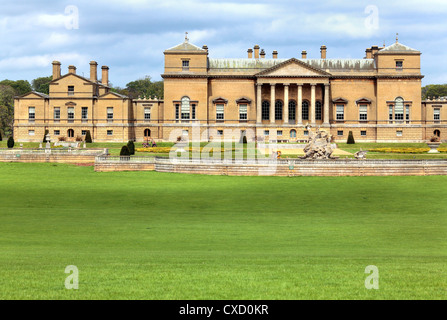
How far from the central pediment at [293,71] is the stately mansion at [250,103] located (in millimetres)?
156

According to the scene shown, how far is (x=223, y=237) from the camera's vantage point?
19.6m

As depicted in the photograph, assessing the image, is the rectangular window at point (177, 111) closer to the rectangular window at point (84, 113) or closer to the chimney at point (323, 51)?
the rectangular window at point (84, 113)

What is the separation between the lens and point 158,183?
38.5 metres


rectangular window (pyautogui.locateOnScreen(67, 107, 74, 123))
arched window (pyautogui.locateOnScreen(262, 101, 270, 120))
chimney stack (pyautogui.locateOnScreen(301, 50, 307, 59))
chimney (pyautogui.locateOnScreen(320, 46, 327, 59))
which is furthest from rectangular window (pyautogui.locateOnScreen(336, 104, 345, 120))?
rectangular window (pyautogui.locateOnScreen(67, 107, 74, 123))

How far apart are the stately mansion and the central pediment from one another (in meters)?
0.16

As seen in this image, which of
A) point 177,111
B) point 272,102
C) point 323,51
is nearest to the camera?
point 272,102

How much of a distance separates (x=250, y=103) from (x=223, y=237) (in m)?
71.5

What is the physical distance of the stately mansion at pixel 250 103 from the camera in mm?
86812

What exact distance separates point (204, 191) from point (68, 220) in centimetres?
1214

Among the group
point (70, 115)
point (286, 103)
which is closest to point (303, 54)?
point (286, 103)

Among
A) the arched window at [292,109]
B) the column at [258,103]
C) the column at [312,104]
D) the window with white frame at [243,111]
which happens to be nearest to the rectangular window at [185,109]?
the window with white frame at [243,111]

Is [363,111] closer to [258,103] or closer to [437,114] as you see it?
[437,114]
